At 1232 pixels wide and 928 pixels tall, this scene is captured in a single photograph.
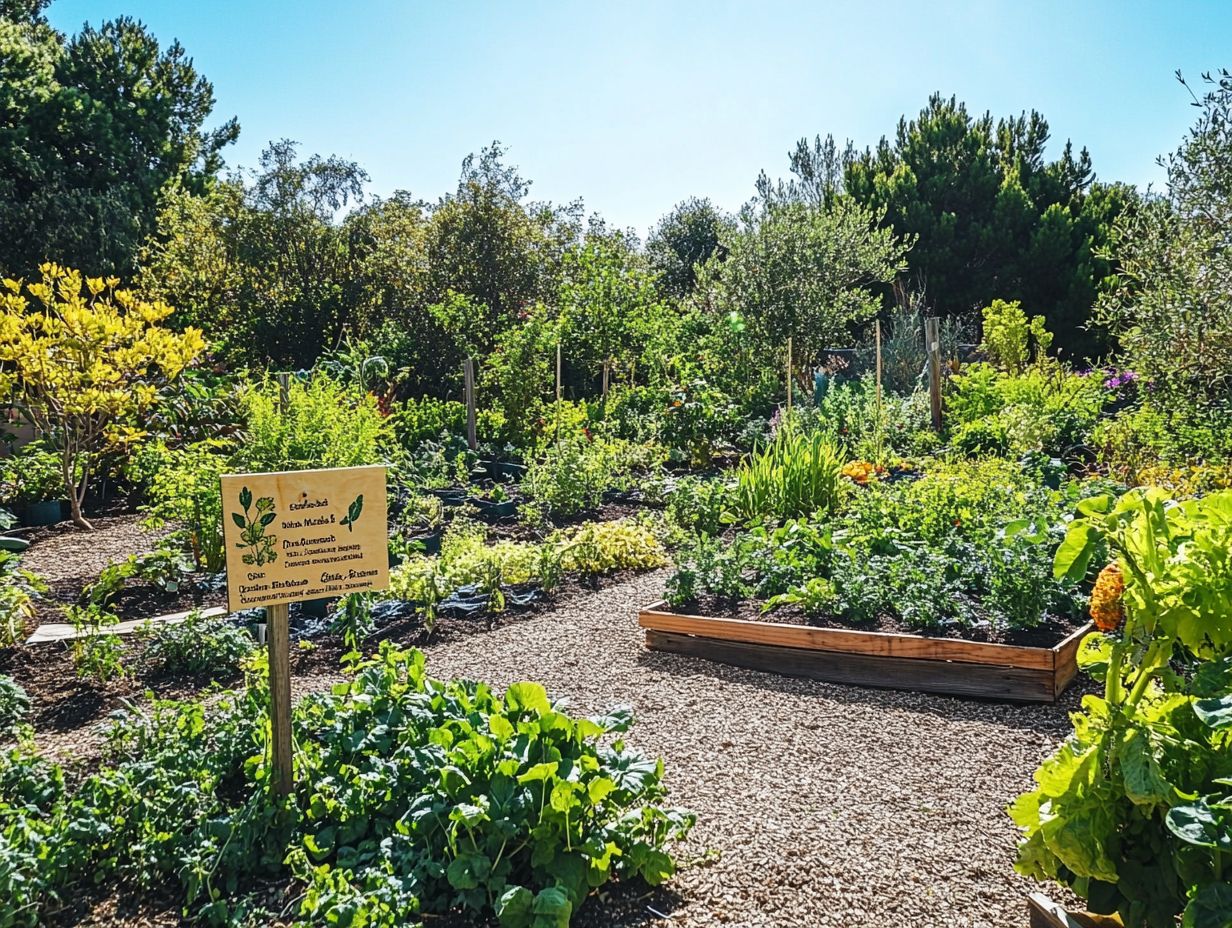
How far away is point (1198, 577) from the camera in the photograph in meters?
1.74

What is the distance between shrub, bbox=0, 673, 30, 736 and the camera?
3500mm

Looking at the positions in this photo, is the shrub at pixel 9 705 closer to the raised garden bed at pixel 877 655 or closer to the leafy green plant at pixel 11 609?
the leafy green plant at pixel 11 609

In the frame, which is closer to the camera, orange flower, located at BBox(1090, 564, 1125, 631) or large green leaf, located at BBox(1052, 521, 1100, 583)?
large green leaf, located at BBox(1052, 521, 1100, 583)

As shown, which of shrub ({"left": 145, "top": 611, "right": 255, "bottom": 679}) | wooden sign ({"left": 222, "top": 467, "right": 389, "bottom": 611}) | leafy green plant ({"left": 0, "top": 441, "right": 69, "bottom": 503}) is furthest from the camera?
leafy green plant ({"left": 0, "top": 441, "right": 69, "bottom": 503})

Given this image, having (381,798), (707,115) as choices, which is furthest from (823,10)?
(381,798)

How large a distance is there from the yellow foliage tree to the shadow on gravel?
5.47m

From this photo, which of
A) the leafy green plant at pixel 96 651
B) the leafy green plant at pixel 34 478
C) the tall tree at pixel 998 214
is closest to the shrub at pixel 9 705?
the leafy green plant at pixel 96 651

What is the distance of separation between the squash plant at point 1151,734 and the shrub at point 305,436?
A: 528 centimetres

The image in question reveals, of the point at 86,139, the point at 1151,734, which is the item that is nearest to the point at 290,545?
the point at 1151,734

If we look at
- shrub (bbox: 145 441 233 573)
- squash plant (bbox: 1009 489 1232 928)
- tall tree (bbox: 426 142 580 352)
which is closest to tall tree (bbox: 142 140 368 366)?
tall tree (bbox: 426 142 580 352)

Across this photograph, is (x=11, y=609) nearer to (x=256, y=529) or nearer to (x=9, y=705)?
(x=9, y=705)

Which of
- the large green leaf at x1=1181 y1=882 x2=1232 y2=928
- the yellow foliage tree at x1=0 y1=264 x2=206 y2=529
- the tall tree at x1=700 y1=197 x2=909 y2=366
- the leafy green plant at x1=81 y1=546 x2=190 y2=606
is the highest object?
the tall tree at x1=700 y1=197 x2=909 y2=366

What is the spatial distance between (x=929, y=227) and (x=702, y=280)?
26.3 feet

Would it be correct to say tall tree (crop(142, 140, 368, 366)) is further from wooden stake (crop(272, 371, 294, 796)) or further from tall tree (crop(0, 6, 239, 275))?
wooden stake (crop(272, 371, 294, 796))
